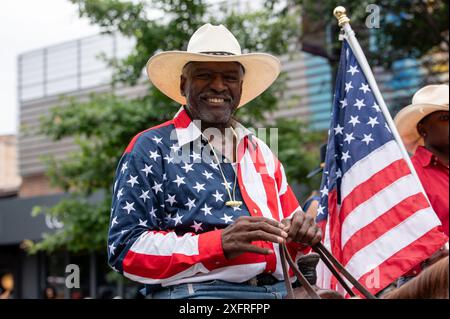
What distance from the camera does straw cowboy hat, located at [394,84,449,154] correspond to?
562 centimetres

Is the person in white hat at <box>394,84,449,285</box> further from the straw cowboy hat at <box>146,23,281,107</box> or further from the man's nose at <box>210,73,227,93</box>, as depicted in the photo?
the man's nose at <box>210,73,227,93</box>

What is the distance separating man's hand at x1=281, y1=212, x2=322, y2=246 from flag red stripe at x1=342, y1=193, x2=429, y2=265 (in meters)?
0.81

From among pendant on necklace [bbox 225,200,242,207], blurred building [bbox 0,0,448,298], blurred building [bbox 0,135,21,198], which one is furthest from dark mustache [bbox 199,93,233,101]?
blurred building [bbox 0,135,21,198]

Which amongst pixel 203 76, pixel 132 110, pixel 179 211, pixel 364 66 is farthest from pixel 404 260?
pixel 132 110

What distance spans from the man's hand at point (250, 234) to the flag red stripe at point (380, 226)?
1.00m

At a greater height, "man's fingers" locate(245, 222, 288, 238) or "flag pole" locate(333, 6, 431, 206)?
"flag pole" locate(333, 6, 431, 206)

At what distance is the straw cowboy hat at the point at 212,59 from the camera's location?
3.89 m

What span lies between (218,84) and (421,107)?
7.56 ft

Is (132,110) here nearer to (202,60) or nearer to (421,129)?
(421,129)

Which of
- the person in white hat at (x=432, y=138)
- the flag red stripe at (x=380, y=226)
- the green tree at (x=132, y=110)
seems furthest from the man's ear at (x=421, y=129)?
the green tree at (x=132, y=110)

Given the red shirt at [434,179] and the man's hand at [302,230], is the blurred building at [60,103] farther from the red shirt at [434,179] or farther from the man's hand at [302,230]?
the man's hand at [302,230]
